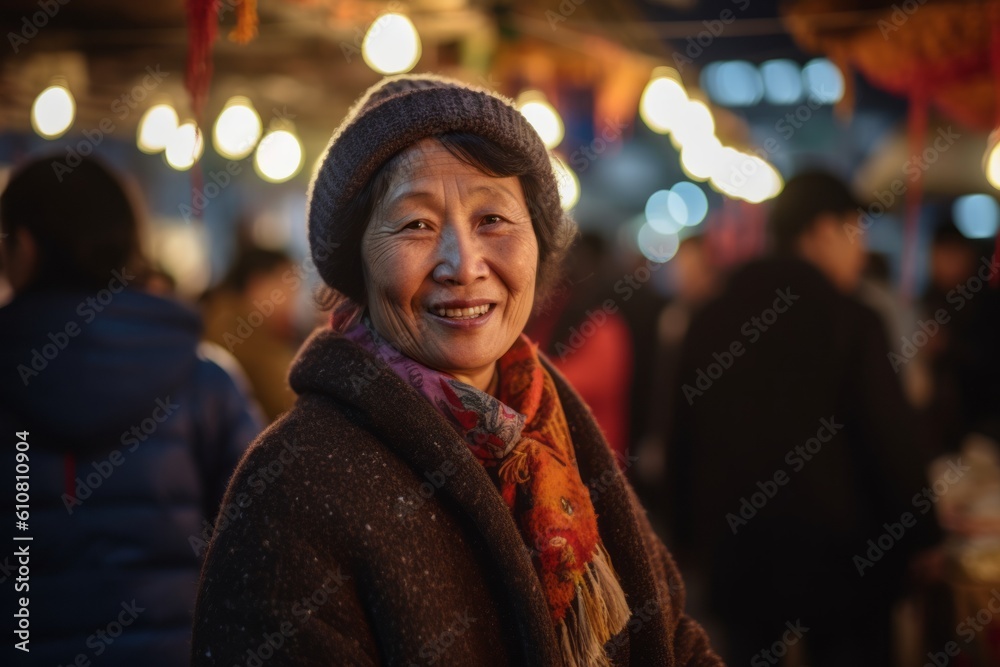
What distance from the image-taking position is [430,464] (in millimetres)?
1449

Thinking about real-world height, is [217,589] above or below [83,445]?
below

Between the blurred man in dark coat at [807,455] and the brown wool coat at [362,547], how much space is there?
2.23 m

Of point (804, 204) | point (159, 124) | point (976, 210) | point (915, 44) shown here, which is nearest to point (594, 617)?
point (804, 204)

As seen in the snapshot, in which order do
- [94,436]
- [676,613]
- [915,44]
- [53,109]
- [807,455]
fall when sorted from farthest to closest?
[53,109] → [915,44] → [807,455] → [94,436] → [676,613]

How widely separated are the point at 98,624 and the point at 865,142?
1155 centimetres

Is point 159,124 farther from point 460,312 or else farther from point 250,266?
point 460,312

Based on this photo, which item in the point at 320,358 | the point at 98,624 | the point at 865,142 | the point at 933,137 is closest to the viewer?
the point at 320,358

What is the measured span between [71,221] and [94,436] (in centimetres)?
65

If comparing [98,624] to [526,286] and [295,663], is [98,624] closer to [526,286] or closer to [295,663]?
[295,663]

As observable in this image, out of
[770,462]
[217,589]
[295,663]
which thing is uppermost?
[217,589]

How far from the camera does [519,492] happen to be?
159 centimetres

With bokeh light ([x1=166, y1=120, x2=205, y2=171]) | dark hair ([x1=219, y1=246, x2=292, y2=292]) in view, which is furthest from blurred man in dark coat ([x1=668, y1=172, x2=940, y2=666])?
bokeh light ([x1=166, y1=120, x2=205, y2=171])

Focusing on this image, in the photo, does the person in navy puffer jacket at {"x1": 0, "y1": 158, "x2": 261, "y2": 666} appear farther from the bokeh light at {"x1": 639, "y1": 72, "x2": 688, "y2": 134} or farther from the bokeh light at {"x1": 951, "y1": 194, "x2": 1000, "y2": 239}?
the bokeh light at {"x1": 951, "y1": 194, "x2": 1000, "y2": 239}

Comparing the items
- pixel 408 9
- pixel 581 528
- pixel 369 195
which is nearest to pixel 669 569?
pixel 581 528
